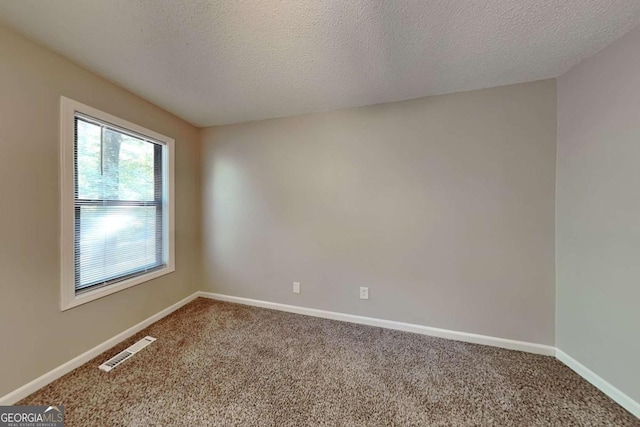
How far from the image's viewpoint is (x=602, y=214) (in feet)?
4.90

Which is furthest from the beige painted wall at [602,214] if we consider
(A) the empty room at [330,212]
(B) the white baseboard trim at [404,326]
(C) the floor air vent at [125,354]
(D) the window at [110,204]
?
(D) the window at [110,204]

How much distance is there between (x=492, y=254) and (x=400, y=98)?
5.50 ft

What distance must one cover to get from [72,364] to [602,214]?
3.94 meters

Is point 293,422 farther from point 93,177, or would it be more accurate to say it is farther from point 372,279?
point 93,177

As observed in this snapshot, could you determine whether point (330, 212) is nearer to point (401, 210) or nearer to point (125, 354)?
point (401, 210)

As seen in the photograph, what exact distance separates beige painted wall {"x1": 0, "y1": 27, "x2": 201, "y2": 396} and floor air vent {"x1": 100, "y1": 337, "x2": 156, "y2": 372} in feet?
0.72

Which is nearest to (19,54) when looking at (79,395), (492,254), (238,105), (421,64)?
(238,105)

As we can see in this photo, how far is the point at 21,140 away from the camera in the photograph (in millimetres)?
1420

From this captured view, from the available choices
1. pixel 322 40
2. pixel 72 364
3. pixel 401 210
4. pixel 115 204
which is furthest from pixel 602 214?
pixel 72 364

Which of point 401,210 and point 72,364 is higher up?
point 401,210

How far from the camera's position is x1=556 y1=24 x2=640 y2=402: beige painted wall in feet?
4.42

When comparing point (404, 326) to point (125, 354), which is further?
point (404, 326)

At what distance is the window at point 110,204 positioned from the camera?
1.66m

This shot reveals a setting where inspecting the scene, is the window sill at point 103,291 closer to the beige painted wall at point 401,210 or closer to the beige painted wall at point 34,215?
the beige painted wall at point 34,215
